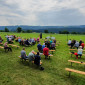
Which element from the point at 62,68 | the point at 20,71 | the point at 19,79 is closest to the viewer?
the point at 19,79

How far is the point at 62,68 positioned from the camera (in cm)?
826

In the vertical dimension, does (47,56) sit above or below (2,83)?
above

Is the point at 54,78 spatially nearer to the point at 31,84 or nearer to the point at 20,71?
the point at 31,84

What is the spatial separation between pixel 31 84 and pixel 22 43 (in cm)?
1163

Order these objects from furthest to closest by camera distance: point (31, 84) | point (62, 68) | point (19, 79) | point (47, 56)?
point (47, 56) < point (62, 68) < point (19, 79) < point (31, 84)

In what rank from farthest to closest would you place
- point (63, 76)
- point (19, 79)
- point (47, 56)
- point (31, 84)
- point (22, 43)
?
1. point (22, 43)
2. point (47, 56)
3. point (63, 76)
4. point (19, 79)
5. point (31, 84)

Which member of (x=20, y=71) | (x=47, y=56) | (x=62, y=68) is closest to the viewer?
(x=20, y=71)

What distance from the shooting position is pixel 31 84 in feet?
19.0

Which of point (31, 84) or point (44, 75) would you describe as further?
point (44, 75)

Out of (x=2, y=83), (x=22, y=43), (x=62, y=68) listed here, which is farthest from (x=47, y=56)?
(x=22, y=43)

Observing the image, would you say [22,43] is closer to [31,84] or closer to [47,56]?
[47,56]

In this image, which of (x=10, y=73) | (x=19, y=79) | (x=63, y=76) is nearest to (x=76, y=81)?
(x=63, y=76)

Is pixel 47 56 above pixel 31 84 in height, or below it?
above

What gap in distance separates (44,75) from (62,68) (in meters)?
2.11
